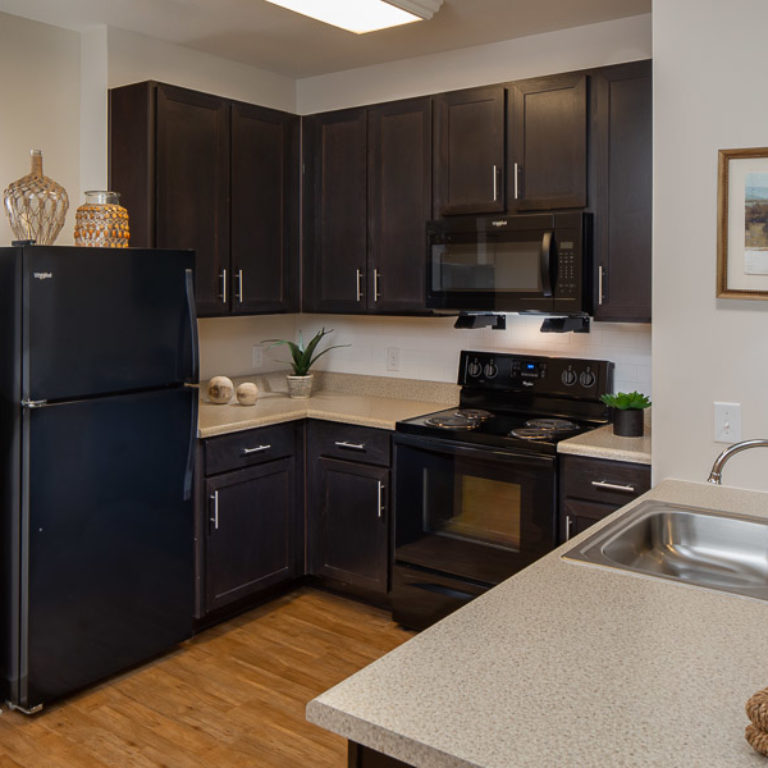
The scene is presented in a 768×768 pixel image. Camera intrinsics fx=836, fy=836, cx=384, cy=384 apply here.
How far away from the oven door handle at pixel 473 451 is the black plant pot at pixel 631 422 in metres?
0.30

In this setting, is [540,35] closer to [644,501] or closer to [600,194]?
[600,194]

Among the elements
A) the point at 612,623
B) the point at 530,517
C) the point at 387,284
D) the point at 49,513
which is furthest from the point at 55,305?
the point at 612,623

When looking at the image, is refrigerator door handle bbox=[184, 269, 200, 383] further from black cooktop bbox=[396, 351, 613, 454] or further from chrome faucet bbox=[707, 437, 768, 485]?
chrome faucet bbox=[707, 437, 768, 485]

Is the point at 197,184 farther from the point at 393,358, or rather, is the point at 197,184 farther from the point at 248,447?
the point at 393,358

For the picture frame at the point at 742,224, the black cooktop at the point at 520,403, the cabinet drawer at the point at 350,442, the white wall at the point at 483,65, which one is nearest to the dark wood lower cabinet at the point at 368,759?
the picture frame at the point at 742,224

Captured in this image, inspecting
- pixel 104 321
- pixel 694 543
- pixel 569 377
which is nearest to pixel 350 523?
pixel 569 377

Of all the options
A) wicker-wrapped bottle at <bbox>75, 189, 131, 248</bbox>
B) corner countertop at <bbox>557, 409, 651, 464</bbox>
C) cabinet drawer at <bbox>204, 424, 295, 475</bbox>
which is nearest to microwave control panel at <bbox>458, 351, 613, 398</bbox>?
corner countertop at <bbox>557, 409, 651, 464</bbox>

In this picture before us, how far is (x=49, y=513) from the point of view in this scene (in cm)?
273

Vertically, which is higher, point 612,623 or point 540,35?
point 540,35

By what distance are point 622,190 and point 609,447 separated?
927 mm

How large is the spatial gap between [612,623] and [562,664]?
0.19m

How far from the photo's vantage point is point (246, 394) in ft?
12.2

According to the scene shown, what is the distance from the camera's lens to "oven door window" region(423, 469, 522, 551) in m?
3.09

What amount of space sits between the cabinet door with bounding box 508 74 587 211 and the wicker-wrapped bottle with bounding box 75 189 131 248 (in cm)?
150
